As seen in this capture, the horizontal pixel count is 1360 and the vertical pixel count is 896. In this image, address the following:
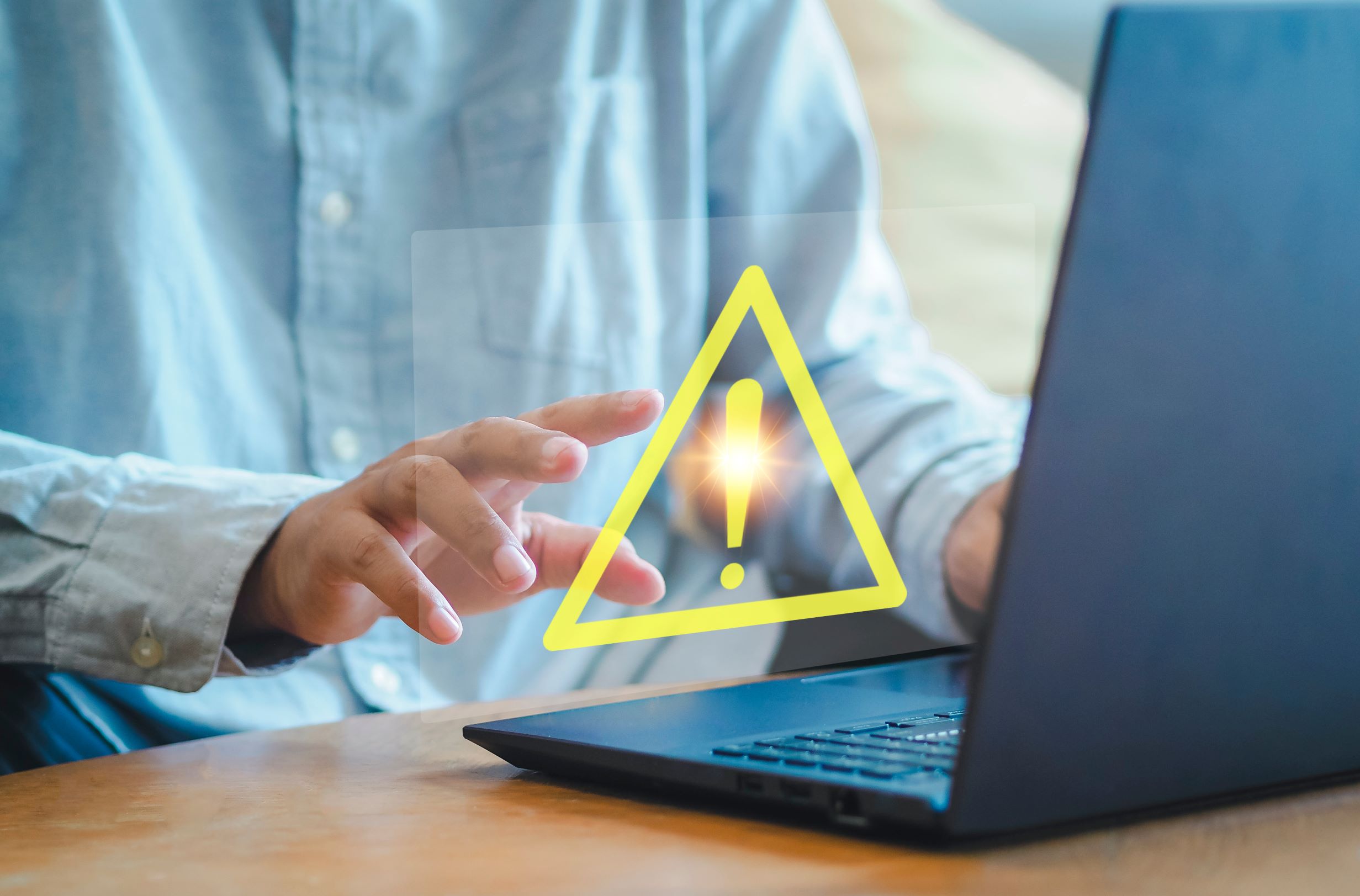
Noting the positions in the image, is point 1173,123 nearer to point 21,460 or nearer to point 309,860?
point 309,860

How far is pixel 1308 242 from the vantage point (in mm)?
228

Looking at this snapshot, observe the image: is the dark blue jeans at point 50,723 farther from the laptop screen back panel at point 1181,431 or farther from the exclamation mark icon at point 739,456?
the laptop screen back panel at point 1181,431

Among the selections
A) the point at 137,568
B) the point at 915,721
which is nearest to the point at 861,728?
the point at 915,721

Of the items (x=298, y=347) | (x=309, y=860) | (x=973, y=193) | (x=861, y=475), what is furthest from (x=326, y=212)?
(x=973, y=193)

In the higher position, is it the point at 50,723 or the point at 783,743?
the point at 783,743

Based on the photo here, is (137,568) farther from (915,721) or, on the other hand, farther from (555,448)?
(915,721)

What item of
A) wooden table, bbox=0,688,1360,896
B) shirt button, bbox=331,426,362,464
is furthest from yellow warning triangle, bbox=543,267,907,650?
→ shirt button, bbox=331,426,362,464

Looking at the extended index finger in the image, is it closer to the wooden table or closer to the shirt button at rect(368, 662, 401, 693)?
the wooden table

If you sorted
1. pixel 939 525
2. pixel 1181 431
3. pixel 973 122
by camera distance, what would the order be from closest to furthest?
1. pixel 1181 431
2. pixel 939 525
3. pixel 973 122

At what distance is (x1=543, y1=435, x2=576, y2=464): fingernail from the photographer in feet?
1.21

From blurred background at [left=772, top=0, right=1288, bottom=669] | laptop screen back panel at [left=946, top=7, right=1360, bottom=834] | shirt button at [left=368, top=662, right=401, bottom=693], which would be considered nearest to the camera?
laptop screen back panel at [left=946, top=7, right=1360, bottom=834]

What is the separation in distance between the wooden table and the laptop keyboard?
17mm

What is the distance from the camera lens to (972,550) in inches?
22.1

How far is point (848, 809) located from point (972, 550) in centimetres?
34
